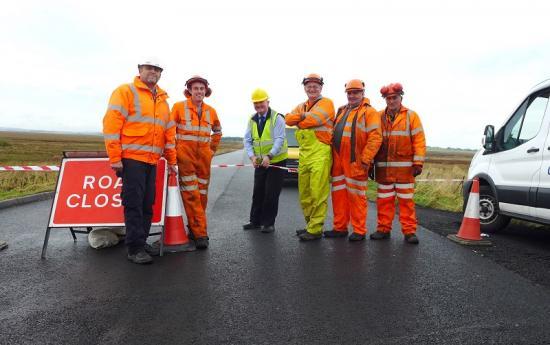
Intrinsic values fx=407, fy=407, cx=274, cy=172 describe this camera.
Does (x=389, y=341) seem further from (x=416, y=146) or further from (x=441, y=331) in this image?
(x=416, y=146)

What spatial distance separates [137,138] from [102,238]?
1545 mm

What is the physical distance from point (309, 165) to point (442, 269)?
2176 mm

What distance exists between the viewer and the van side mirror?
609 centimetres

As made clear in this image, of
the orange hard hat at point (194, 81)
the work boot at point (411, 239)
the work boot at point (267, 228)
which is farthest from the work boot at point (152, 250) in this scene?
the work boot at point (411, 239)

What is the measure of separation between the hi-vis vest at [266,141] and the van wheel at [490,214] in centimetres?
317

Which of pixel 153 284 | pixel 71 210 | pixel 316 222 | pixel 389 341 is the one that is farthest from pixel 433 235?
pixel 71 210

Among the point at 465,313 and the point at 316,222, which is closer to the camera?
the point at 465,313

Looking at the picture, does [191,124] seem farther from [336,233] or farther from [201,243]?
[336,233]

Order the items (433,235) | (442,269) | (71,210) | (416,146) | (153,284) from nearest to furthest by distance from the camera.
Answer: (153,284) → (442,269) → (71,210) → (416,146) → (433,235)

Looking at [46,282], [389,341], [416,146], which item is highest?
[416,146]

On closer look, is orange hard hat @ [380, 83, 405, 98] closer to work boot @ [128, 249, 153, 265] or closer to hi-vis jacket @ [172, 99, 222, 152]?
hi-vis jacket @ [172, 99, 222, 152]

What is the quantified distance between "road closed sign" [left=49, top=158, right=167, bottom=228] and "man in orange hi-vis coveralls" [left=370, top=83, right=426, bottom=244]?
2.95 meters

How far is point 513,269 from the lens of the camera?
4301mm

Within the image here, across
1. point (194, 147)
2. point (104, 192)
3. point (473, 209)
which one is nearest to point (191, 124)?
point (194, 147)
